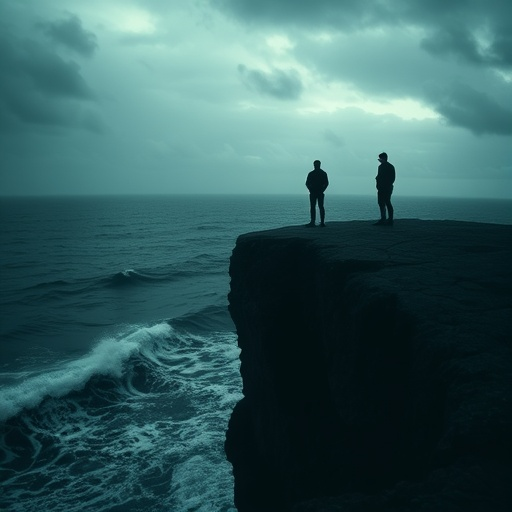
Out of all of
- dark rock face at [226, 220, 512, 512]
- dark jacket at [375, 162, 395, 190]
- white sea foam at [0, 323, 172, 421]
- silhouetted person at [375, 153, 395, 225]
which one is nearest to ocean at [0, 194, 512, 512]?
white sea foam at [0, 323, 172, 421]

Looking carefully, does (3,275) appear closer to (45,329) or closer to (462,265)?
(45,329)

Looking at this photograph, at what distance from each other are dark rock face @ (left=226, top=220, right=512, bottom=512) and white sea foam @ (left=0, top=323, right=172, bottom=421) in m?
7.50

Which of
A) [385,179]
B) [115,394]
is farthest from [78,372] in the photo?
[385,179]

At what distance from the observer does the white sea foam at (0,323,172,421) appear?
12.5m

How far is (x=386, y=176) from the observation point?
9.97 metres

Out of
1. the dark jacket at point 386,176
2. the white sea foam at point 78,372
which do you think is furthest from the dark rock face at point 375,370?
the white sea foam at point 78,372

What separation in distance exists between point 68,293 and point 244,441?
73.7 feet

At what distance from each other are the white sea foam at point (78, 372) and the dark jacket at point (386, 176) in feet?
39.6

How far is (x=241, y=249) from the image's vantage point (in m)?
8.72

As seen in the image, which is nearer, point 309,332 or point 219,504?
point 309,332

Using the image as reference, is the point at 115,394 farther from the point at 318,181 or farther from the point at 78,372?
the point at 318,181

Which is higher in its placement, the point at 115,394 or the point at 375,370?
the point at 375,370

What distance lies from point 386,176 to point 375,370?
7.20m

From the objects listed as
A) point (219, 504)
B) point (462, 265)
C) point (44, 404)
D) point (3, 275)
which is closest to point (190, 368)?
point (44, 404)
